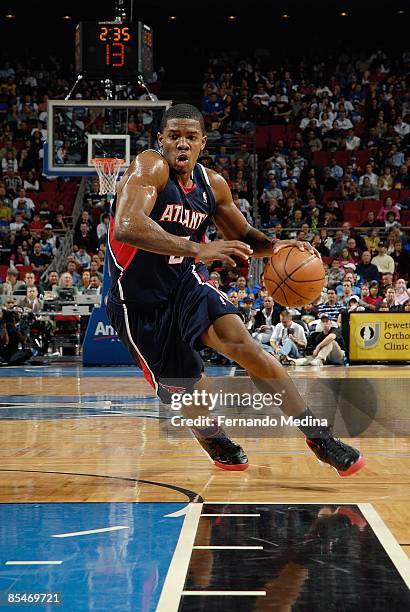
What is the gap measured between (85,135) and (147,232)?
9.67 meters

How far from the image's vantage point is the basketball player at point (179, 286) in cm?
436

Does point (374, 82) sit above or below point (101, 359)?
above

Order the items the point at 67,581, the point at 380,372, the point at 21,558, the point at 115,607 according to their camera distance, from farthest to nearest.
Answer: the point at 380,372
the point at 21,558
the point at 67,581
the point at 115,607

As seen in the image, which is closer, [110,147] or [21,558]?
[21,558]

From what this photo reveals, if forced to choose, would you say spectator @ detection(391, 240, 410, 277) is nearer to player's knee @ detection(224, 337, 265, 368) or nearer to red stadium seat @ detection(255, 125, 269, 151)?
red stadium seat @ detection(255, 125, 269, 151)

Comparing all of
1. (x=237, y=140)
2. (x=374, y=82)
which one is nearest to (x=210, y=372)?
(x=237, y=140)

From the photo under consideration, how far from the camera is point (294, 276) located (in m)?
4.97

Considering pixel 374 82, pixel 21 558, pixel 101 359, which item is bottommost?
pixel 101 359

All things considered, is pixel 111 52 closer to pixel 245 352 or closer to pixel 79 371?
pixel 79 371

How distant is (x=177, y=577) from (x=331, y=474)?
6.62 ft

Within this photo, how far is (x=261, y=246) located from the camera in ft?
16.8

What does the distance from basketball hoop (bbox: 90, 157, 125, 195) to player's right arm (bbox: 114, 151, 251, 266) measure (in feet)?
28.8

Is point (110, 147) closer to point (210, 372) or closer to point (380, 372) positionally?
point (210, 372)

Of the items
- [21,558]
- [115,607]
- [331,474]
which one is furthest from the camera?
[331,474]
